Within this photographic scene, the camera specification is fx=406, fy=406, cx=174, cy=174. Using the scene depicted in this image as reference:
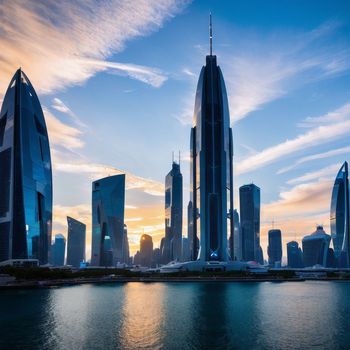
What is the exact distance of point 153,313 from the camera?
89062 millimetres

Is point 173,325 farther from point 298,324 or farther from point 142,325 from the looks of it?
point 298,324

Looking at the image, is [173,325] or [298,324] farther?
[298,324]

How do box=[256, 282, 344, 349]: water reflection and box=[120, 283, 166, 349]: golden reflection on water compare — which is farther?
box=[256, 282, 344, 349]: water reflection

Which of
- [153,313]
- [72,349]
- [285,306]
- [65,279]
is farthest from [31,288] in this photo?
[72,349]

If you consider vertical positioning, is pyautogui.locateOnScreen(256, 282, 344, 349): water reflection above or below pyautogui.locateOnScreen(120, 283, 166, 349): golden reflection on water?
below

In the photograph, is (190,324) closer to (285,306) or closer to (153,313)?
(153,313)

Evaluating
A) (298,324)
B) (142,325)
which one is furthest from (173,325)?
(298,324)

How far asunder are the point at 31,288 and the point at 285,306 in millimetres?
101449

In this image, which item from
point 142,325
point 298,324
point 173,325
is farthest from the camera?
point 298,324

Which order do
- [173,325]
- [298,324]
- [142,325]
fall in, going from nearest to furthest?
[173,325], [142,325], [298,324]

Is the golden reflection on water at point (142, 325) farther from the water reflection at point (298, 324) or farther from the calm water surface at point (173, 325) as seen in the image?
the water reflection at point (298, 324)

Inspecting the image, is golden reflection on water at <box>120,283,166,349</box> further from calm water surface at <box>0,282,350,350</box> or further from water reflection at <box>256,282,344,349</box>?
water reflection at <box>256,282,344,349</box>

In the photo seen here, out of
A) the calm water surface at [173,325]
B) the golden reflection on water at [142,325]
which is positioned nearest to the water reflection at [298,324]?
the calm water surface at [173,325]

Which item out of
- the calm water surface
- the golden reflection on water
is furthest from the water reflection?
the golden reflection on water
